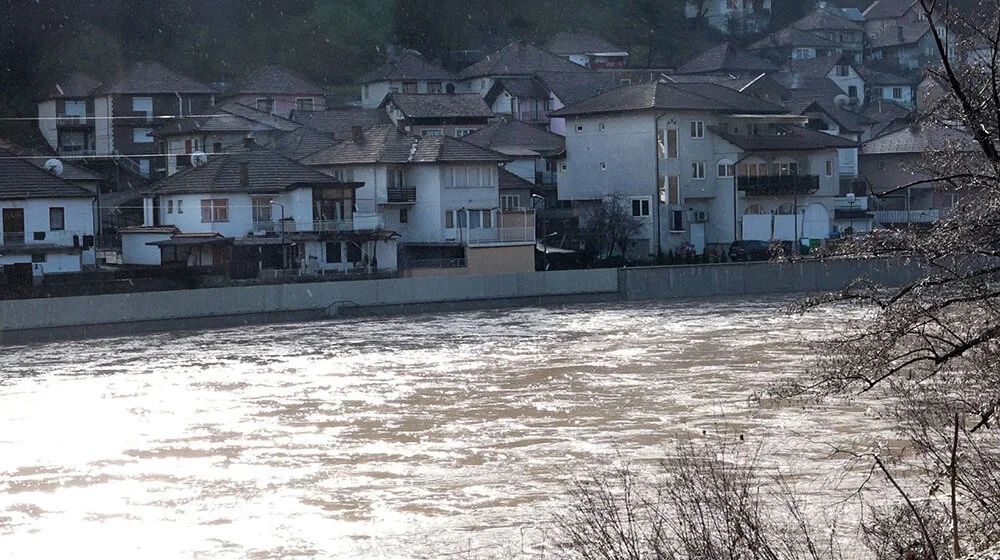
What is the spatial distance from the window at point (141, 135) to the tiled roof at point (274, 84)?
5761 mm

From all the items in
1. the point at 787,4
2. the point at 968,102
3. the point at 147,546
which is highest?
the point at 787,4

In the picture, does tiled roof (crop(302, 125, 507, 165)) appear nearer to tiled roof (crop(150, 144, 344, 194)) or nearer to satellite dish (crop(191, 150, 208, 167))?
tiled roof (crop(150, 144, 344, 194))

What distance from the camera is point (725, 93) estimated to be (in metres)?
54.0

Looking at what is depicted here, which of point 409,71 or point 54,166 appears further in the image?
point 409,71

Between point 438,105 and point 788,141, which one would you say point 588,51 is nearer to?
point 438,105

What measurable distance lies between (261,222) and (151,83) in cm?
1787

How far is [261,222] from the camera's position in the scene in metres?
44.1

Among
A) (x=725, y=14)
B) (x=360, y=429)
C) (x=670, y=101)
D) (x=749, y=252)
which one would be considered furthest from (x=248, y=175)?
(x=725, y=14)

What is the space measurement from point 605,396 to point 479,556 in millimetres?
10129

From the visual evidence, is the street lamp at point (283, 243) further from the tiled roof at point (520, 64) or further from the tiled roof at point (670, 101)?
the tiled roof at point (520, 64)

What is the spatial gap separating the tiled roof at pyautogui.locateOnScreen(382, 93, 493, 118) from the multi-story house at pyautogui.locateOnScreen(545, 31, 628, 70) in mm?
16912

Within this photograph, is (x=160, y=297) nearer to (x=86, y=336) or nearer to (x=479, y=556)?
(x=86, y=336)

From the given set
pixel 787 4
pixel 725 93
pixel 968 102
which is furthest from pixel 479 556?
pixel 787 4

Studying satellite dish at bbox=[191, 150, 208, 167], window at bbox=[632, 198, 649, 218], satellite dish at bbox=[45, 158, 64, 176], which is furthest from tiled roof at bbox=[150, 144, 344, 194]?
window at bbox=[632, 198, 649, 218]
